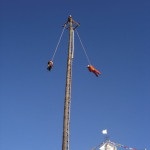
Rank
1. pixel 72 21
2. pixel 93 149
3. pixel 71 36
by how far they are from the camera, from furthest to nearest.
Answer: pixel 93 149, pixel 72 21, pixel 71 36

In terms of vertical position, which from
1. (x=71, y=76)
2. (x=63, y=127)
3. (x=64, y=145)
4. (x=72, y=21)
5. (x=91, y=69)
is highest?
(x=72, y=21)

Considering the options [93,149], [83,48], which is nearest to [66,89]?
[83,48]

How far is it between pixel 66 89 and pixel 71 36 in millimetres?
3817

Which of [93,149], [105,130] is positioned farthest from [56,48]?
[105,130]

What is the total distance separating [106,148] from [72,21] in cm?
4078

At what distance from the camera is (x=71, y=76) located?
1193 centimetres

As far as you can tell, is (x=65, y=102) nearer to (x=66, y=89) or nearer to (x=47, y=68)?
(x=66, y=89)

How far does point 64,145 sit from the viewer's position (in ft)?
31.6

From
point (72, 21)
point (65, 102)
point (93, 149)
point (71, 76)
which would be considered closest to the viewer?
point (65, 102)

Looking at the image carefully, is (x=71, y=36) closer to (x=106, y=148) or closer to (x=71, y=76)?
(x=71, y=76)

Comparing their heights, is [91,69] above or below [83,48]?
below

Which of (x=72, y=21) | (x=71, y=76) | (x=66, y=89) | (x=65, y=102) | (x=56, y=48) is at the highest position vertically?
(x=72, y=21)

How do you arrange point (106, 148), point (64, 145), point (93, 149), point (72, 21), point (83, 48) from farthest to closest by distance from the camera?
1. point (106, 148)
2. point (93, 149)
3. point (83, 48)
4. point (72, 21)
5. point (64, 145)

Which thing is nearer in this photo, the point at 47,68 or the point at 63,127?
the point at 63,127
